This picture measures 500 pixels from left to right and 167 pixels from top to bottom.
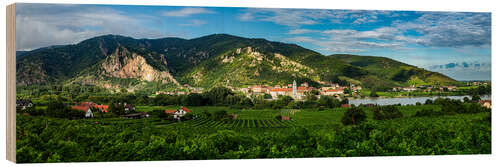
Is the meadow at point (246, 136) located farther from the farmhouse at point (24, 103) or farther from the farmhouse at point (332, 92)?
the farmhouse at point (332, 92)

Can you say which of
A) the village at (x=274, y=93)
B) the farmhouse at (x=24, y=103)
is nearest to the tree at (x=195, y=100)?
the village at (x=274, y=93)

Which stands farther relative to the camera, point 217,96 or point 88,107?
point 217,96

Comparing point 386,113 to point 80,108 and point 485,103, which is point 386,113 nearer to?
point 485,103

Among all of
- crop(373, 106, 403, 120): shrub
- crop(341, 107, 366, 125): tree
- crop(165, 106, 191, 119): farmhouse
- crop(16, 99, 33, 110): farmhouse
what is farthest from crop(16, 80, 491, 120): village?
crop(16, 99, 33, 110): farmhouse

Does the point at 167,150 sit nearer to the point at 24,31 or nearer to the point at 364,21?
the point at 24,31

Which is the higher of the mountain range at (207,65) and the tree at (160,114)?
the mountain range at (207,65)

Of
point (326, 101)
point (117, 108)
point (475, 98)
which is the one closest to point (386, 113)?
point (326, 101)
